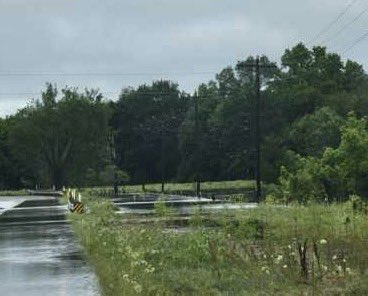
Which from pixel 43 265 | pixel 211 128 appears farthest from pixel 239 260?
pixel 211 128

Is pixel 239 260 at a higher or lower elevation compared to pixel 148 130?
lower

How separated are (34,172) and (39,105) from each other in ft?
32.8

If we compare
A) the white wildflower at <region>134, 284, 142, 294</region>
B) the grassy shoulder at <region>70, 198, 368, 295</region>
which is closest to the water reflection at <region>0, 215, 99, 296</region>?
the grassy shoulder at <region>70, 198, 368, 295</region>

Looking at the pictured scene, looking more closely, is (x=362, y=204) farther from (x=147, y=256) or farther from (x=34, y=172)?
(x=34, y=172)

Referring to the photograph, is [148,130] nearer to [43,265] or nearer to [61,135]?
[61,135]

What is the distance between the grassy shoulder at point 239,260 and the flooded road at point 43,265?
0.39 m

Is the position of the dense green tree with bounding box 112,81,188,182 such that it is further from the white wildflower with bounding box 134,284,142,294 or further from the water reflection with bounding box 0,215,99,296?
the white wildflower with bounding box 134,284,142,294

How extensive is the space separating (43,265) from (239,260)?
14.0 ft

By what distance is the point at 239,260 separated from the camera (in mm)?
13250

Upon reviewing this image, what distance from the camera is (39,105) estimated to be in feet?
338

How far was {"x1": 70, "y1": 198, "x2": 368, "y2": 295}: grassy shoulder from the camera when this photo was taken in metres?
10.4

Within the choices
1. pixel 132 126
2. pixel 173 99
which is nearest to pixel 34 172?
pixel 132 126

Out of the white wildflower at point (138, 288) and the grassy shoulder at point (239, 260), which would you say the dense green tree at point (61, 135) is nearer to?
the grassy shoulder at point (239, 260)

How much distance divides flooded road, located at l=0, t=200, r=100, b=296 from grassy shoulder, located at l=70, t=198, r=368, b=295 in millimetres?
385
